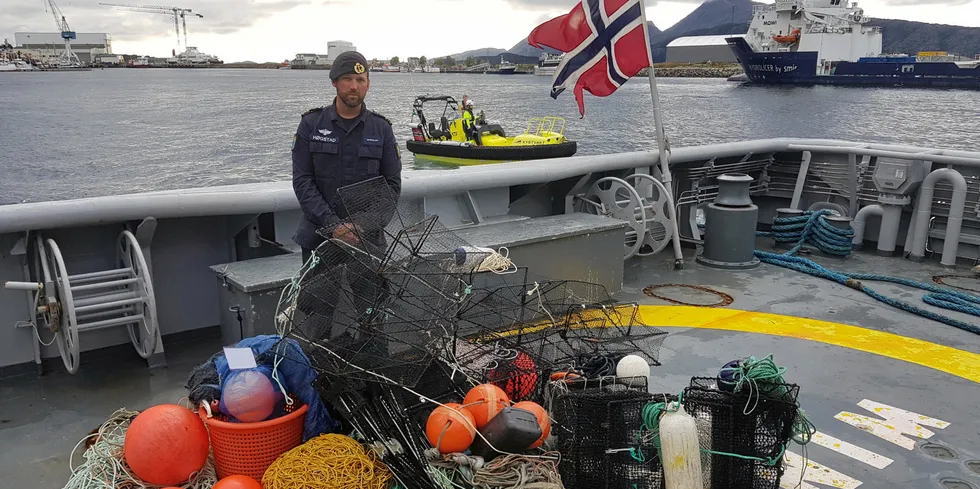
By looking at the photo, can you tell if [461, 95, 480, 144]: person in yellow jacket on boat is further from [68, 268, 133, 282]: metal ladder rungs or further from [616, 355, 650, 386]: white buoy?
[616, 355, 650, 386]: white buoy

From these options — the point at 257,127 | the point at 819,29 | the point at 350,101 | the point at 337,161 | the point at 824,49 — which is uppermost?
the point at 819,29

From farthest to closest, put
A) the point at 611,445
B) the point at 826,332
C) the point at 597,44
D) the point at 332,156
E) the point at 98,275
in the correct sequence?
1. the point at 597,44
2. the point at 826,332
3. the point at 98,275
4. the point at 332,156
5. the point at 611,445

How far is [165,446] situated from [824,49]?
9643 centimetres

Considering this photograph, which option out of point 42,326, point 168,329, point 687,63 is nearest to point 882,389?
point 168,329

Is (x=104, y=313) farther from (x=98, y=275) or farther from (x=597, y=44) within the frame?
(x=597, y=44)

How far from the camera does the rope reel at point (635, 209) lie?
7105 mm

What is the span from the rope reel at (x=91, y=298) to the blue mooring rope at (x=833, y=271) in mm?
5955

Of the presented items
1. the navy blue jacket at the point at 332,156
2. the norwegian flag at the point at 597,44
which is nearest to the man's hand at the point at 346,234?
the navy blue jacket at the point at 332,156

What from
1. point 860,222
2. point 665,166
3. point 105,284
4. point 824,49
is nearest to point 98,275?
point 105,284

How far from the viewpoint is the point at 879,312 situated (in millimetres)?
6227

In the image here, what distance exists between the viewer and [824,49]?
86625mm

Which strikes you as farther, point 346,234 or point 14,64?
point 14,64

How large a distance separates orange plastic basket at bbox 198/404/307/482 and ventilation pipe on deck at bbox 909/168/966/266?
23.9 feet

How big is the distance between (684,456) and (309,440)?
1.56 m
